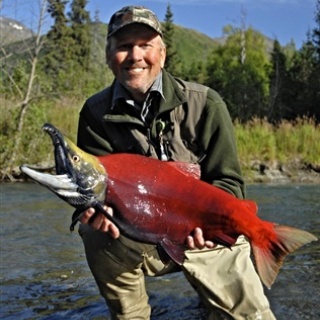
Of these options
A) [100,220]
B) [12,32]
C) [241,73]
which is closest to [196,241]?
[100,220]

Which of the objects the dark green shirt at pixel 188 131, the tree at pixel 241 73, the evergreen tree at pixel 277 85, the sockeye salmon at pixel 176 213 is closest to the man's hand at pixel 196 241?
the sockeye salmon at pixel 176 213

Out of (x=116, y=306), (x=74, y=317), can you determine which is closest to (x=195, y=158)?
(x=116, y=306)

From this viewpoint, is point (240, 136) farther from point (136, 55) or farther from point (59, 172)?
point (59, 172)

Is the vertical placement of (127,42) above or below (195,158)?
above

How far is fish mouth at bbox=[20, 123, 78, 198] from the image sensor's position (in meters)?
2.75

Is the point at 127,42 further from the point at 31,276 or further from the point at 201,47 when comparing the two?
the point at 201,47

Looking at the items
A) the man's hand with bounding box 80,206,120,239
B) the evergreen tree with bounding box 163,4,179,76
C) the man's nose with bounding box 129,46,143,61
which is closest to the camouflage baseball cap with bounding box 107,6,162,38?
the man's nose with bounding box 129,46,143,61

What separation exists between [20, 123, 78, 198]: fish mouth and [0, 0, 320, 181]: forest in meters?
12.6

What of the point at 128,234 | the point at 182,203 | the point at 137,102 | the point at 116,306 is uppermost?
the point at 137,102

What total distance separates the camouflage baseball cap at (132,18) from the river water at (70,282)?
2.17 m

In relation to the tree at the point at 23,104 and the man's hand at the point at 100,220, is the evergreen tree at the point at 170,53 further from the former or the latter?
the man's hand at the point at 100,220

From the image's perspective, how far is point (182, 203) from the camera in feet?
10.1

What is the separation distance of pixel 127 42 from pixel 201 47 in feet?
442

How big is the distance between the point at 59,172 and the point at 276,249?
45.8 inches
